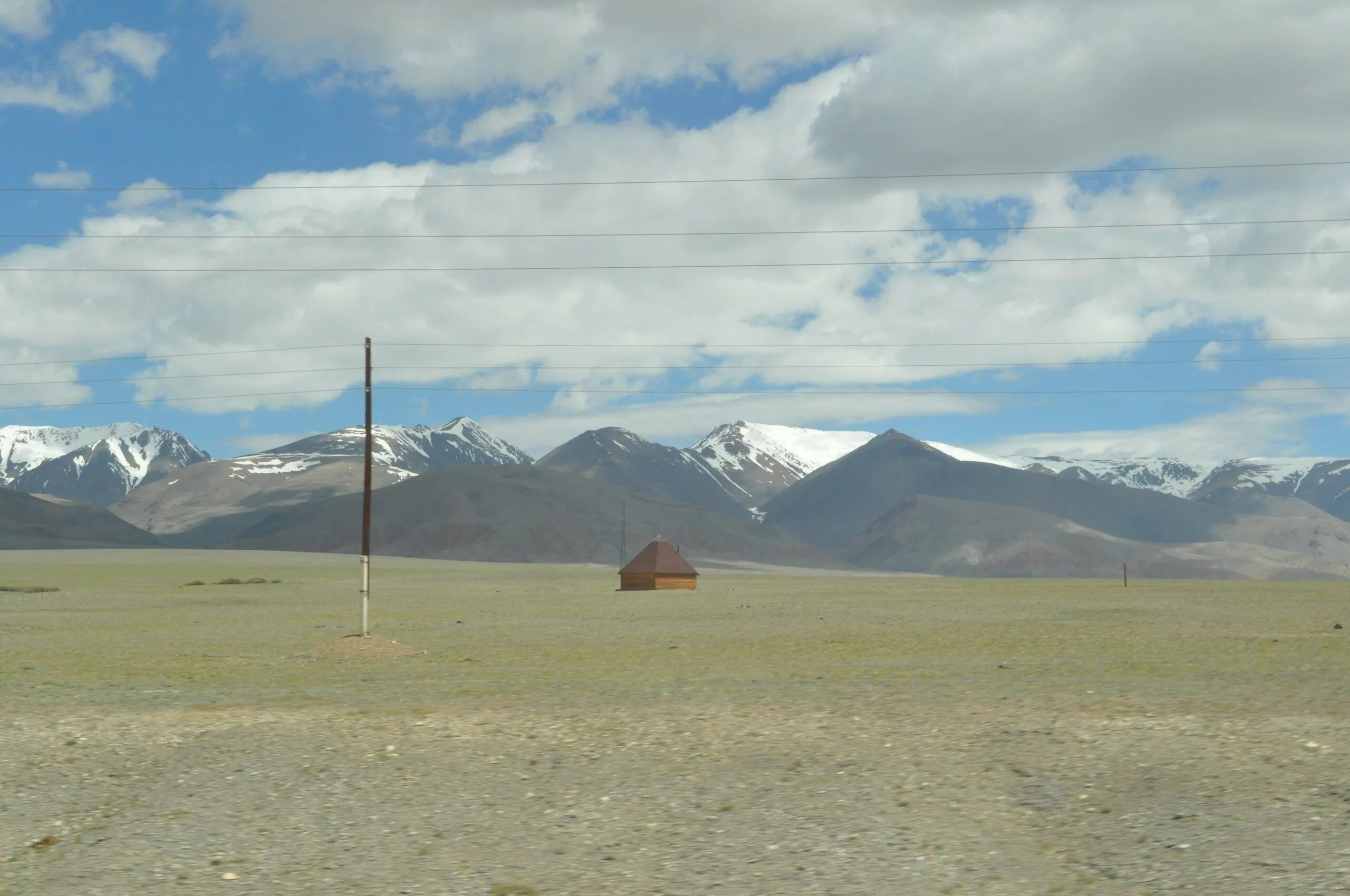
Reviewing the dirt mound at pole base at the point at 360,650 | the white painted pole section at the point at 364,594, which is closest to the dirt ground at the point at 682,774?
the dirt mound at pole base at the point at 360,650

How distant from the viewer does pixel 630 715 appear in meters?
18.8

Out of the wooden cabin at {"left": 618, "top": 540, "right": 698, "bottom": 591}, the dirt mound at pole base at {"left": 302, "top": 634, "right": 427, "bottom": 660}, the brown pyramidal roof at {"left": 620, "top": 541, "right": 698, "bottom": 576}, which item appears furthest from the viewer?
the brown pyramidal roof at {"left": 620, "top": 541, "right": 698, "bottom": 576}

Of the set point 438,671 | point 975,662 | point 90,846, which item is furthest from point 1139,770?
point 438,671

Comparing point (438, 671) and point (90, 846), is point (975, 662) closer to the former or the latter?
point (438, 671)

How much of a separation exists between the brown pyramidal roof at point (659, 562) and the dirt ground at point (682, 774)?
184 ft

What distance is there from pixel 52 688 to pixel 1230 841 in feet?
63.7

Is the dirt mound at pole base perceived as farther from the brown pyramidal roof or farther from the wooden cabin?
the brown pyramidal roof

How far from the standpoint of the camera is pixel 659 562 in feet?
287

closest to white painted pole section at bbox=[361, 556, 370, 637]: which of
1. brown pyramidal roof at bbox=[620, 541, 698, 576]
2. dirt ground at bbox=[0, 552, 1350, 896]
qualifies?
dirt ground at bbox=[0, 552, 1350, 896]

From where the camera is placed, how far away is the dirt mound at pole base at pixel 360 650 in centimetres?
3077

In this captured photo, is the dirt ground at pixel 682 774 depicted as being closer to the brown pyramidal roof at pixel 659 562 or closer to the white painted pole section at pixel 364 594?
the white painted pole section at pixel 364 594

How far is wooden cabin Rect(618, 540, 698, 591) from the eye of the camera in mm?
86500

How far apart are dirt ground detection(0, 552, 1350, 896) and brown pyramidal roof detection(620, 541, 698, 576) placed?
56.1 m

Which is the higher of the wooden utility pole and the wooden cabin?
the wooden utility pole
